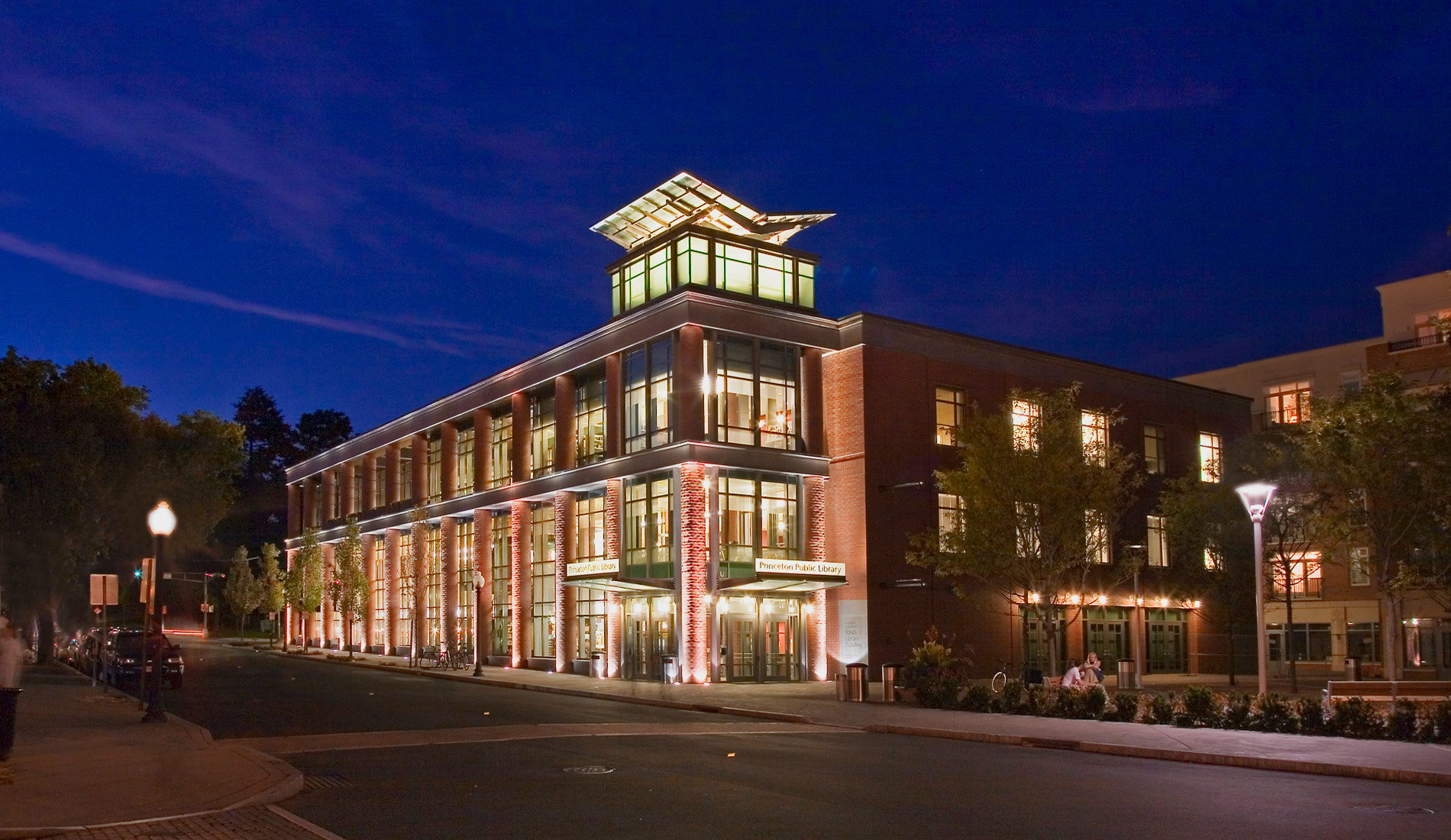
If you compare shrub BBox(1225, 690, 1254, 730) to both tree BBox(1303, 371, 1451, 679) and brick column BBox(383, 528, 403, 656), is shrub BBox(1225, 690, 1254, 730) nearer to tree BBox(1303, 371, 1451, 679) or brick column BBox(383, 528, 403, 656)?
tree BBox(1303, 371, 1451, 679)

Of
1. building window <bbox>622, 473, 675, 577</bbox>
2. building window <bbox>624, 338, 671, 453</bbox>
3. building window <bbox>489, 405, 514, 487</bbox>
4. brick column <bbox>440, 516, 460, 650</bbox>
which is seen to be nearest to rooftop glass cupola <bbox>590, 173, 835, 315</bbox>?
building window <bbox>624, 338, 671, 453</bbox>

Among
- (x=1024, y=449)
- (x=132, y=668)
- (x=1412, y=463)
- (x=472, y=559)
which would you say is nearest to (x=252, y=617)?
(x=472, y=559)

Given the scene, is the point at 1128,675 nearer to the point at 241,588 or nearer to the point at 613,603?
the point at 613,603

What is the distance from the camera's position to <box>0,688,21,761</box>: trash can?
16828mm

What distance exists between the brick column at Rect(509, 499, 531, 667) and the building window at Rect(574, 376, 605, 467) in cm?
517

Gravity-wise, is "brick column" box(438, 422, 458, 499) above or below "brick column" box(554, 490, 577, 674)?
above

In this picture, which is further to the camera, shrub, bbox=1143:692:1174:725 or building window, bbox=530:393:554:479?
building window, bbox=530:393:554:479

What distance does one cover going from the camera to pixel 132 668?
39.7 meters

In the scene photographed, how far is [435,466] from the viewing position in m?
68.4

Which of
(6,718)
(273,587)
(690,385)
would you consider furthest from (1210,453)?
(273,587)

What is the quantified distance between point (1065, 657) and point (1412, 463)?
20.0 metres

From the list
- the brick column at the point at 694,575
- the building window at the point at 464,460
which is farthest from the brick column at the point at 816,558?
the building window at the point at 464,460

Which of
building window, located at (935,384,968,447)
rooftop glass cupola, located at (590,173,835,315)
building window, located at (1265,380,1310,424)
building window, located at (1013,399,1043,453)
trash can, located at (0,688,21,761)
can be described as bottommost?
trash can, located at (0,688,21,761)

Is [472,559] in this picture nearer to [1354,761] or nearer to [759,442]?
[759,442]
